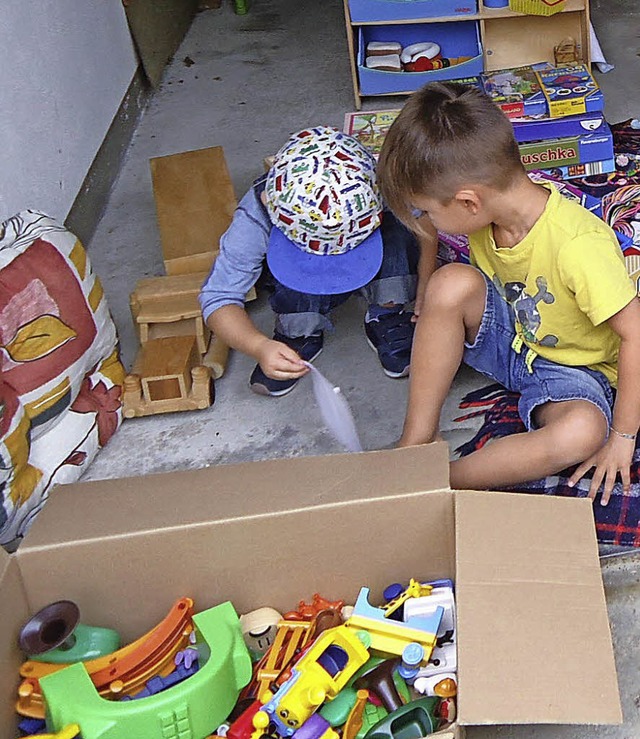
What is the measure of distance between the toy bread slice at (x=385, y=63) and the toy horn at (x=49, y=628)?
1.88 meters

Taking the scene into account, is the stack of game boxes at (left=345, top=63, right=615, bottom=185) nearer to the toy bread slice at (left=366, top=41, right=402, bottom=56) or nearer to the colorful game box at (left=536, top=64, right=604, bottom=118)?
the colorful game box at (left=536, top=64, right=604, bottom=118)

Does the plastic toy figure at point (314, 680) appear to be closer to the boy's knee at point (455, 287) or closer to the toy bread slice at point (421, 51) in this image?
the boy's knee at point (455, 287)

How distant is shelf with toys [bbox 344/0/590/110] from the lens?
7.97ft

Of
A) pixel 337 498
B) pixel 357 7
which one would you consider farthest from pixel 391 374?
pixel 357 7

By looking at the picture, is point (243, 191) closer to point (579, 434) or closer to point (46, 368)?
point (46, 368)

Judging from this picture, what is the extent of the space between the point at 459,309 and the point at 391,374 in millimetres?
312

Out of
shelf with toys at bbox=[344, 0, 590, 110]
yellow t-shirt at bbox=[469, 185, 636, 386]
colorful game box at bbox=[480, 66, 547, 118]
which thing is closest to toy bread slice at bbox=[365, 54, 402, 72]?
shelf with toys at bbox=[344, 0, 590, 110]

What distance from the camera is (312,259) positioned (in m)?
1.46

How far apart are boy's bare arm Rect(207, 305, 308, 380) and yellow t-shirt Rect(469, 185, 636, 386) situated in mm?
308

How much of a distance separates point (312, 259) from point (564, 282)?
41cm

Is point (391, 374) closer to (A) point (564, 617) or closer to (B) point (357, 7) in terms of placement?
(A) point (564, 617)

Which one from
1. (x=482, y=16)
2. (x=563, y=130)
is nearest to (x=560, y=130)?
(x=563, y=130)

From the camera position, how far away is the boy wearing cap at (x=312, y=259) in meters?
1.41

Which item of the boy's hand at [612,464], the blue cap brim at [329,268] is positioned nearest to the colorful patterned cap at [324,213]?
the blue cap brim at [329,268]
